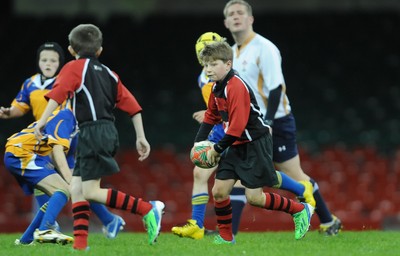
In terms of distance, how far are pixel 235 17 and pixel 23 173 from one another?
2486 mm

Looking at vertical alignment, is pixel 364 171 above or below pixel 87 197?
below

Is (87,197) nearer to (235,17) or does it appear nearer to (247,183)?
(247,183)

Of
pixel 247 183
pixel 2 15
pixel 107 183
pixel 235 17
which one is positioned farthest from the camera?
pixel 2 15

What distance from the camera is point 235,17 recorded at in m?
8.48

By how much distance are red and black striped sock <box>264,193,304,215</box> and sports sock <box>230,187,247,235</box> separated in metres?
1.37

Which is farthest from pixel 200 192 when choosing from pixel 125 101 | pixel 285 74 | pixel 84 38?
pixel 285 74

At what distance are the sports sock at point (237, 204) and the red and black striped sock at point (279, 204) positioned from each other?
4.49ft

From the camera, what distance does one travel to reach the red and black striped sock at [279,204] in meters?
7.29

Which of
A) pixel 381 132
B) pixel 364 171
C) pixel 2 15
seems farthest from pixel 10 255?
pixel 2 15

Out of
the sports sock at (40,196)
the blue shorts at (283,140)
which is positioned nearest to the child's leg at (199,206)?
the blue shorts at (283,140)

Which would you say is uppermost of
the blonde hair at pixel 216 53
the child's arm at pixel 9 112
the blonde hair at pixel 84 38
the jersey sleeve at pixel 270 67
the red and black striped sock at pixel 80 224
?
the blonde hair at pixel 84 38

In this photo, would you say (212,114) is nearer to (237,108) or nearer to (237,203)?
(237,108)

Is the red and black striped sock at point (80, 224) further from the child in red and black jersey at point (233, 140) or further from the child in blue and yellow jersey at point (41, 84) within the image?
the child in blue and yellow jersey at point (41, 84)

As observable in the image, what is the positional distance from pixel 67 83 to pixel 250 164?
5.24ft
